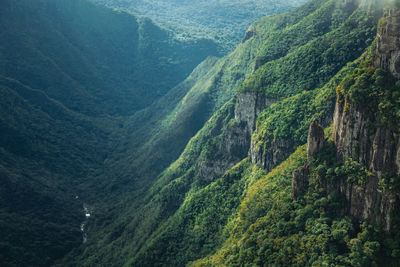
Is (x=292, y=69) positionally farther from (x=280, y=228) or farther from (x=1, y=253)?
(x=1, y=253)

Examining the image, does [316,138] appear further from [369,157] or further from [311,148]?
[369,157]

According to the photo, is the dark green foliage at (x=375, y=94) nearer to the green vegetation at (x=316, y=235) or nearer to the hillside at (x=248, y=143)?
the green vegetation at (x=316, y=235)

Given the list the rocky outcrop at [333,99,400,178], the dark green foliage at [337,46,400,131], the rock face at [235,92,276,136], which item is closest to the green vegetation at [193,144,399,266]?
the rocky outcrop at [333,99,400,178]

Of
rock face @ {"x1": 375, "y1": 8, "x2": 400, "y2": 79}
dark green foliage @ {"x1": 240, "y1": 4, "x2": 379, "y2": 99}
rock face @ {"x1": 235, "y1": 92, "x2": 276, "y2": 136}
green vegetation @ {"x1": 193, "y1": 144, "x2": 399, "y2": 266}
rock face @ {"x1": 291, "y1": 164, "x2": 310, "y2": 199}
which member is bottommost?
green vegetation @ {"x1": 193, "y1": 144, "x2": 399, "y2": 266}

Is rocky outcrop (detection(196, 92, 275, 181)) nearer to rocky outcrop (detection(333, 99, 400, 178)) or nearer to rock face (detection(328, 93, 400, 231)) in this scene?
rocky outcrop (detection(333, 99, 400, 178))

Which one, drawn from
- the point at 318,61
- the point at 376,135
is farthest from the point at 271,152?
the point at 376,135

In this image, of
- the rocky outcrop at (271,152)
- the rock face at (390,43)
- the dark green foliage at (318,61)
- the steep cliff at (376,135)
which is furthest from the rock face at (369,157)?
the dark green foliage at (318,61)
